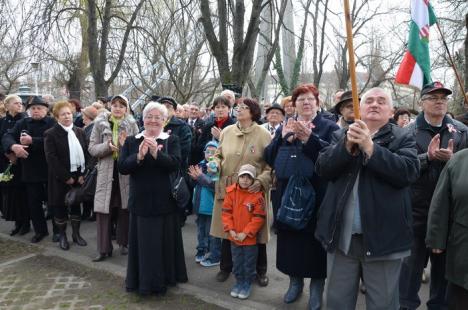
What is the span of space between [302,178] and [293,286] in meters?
1.20

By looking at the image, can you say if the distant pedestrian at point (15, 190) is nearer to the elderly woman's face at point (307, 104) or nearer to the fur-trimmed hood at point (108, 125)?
the fur-trimmed hood at point (108, 125)

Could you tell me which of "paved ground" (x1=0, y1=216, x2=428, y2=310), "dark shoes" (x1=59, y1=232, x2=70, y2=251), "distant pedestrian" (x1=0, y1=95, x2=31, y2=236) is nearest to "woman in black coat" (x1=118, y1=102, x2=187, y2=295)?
"paved ground" (x1=0, y1=216, x2=428, y2=310)

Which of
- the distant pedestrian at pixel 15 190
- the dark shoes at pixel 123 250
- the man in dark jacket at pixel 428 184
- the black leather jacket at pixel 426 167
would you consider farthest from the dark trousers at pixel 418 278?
the distant pedestrian at pixel 15 190

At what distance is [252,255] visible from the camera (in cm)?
410

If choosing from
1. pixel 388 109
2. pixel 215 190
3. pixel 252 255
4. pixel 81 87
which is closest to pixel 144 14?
pixel 215 190

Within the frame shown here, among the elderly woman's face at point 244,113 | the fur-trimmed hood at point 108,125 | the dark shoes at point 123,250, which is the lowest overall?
the dark shoes at point 123,250

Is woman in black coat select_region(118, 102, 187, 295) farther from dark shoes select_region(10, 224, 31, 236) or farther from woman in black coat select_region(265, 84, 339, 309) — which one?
dark shoes select_region(10, 224, 31, 236)

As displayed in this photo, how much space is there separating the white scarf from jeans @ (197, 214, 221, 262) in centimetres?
198

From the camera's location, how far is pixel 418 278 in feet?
11.8

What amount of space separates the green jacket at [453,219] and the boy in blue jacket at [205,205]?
90.8 inches

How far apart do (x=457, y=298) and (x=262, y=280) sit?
2049 millimetres

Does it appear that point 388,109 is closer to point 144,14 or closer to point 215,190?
point 215,190

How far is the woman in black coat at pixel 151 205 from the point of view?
4047 millimetres

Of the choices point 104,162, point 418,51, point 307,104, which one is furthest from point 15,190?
point 418,51
